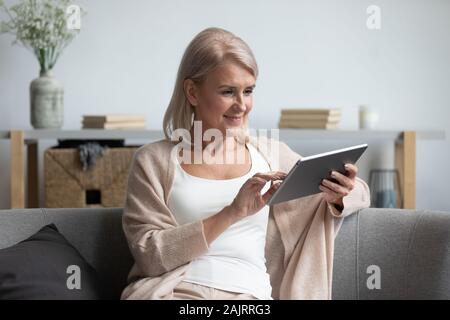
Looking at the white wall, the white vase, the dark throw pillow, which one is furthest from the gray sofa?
the white wall

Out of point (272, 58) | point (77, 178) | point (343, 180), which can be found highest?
point (272, 58)

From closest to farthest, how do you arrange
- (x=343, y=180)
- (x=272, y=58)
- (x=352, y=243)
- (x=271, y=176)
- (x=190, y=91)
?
(x=271, y=176)
(x=343, y=180)
(x=190, y=91)
(x=352, y=243)
(x=272, y=58)

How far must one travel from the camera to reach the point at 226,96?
1.91m

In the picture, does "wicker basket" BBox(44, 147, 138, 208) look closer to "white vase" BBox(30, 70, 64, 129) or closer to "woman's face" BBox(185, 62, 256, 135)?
"white vase" BBox(30, 70, 64, 129)

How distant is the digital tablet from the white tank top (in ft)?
0.53

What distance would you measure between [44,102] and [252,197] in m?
2.15

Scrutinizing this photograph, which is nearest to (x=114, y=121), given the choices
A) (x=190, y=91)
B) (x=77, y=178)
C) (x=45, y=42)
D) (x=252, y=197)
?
(x=77, y=178)

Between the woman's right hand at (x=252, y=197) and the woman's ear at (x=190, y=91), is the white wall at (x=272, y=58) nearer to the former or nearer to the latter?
the woman's ear at (x=190, y=91)

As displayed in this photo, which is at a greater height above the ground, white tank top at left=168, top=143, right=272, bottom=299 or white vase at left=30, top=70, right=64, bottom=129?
white vase at left=30, top=70, right=64, bottom=129

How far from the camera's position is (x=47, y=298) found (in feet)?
5.89

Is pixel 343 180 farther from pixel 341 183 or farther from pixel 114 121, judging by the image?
pixel 114 121

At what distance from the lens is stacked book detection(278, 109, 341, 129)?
3.70m
